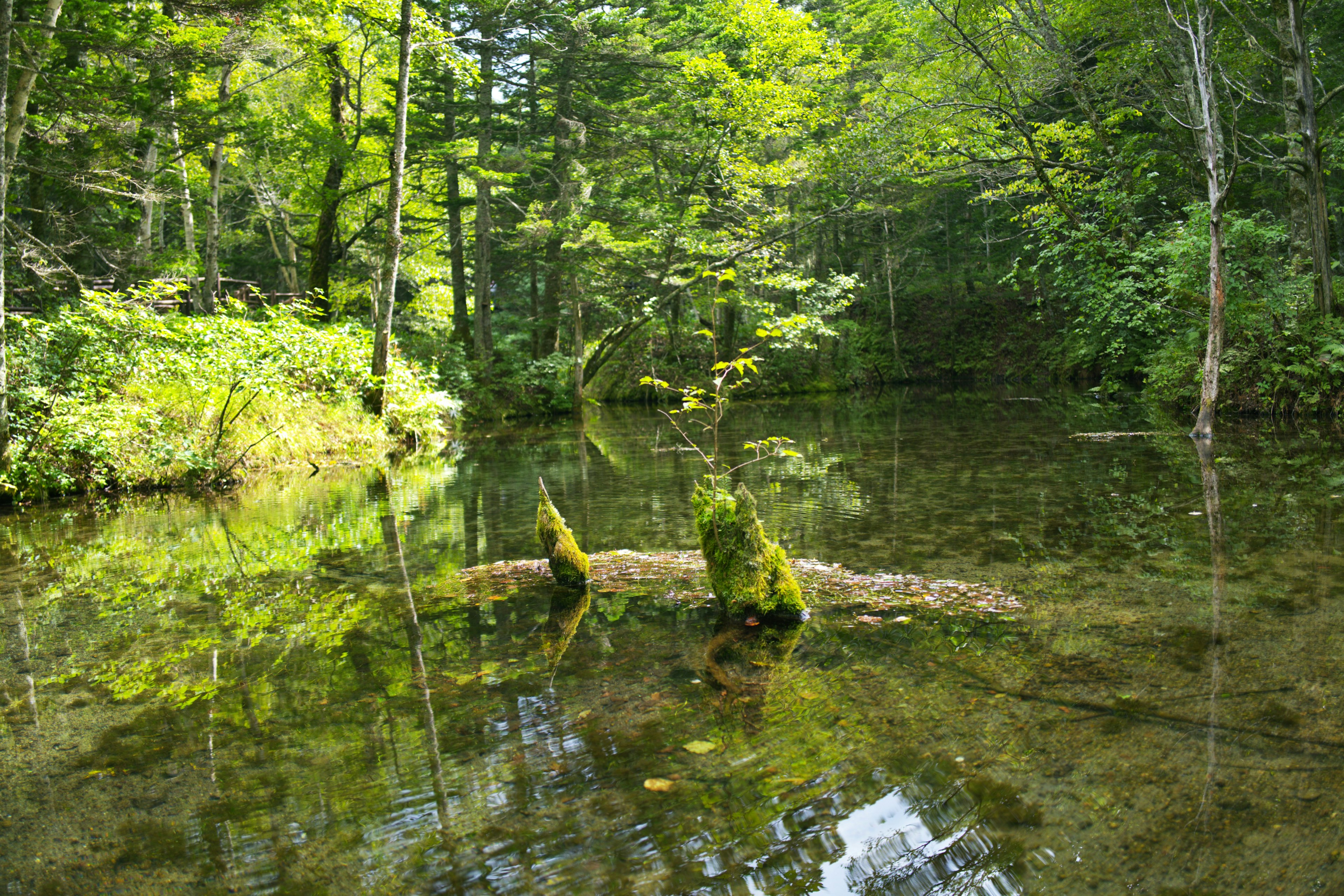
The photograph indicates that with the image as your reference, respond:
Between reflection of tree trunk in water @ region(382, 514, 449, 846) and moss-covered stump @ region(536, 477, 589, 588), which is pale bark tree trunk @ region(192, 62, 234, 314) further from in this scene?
moss-covered stump @ region(536, 477, 589, 588)

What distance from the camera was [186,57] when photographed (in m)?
12.1

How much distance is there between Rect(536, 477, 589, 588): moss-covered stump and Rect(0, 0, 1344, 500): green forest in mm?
2017

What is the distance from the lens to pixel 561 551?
5.25 m

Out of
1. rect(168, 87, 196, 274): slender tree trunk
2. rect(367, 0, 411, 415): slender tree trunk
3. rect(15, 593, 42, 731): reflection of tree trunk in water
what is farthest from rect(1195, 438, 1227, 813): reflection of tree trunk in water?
rect(168, 87, 196, 274): slender tree trunk

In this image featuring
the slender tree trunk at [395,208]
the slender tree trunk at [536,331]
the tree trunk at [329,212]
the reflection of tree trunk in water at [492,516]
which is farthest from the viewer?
the slender tree trunk at [536,331]

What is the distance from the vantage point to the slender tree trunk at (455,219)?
20.6m

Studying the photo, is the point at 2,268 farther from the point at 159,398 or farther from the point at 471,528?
the point at 471,528

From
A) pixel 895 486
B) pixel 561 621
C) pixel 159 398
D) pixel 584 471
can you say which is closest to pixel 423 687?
pixel 561 621

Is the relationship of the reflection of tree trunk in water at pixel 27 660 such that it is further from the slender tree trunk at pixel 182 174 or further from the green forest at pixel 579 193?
the slender tree trunk at pixel 182 174

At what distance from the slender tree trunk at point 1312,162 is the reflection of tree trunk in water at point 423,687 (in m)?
12.7

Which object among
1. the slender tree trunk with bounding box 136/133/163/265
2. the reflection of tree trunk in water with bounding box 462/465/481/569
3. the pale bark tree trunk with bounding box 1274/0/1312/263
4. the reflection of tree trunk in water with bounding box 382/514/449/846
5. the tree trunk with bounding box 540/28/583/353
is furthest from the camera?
the tree trunk with bounding box 540/28/583/353

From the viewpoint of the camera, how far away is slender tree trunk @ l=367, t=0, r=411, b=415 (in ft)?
45.9

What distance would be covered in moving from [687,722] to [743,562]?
4.75ft

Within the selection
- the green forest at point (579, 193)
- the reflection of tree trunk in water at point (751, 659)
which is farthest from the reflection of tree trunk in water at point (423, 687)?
the green forest at point (579, 193)
